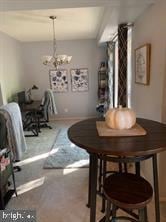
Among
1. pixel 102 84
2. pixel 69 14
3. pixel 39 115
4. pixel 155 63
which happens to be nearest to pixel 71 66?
pixel 102 84

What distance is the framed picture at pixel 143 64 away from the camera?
87.5 inches

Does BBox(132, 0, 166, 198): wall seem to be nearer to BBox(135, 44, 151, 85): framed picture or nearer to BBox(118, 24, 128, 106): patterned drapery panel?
BBox(135, 44, 151, 85): framed picture

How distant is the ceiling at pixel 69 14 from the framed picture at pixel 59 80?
170 cm

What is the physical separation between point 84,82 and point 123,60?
296 centimetres

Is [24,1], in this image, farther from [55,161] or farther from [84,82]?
[84,82]

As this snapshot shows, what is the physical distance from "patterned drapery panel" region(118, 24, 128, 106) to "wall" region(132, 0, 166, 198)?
16.4 inches

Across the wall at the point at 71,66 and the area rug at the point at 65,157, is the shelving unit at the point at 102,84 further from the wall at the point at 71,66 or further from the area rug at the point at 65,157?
the area rug at the point at 65,157

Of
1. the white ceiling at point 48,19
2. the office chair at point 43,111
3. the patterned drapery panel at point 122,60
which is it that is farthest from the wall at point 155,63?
the office chair at point 43,111

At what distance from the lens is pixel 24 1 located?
2.11 m

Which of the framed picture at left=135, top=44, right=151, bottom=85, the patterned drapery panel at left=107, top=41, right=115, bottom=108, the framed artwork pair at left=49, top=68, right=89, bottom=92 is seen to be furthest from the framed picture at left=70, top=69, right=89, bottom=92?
the framed picture at left=135, top=44, right=151, bottom=85

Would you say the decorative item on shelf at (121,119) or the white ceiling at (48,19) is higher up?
the white ceiling at (48,19)

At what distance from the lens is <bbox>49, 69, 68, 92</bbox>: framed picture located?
5906mm

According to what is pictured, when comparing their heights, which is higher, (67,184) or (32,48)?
(32,48)

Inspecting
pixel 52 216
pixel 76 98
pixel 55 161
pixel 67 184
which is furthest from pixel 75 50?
pixel 52 216
